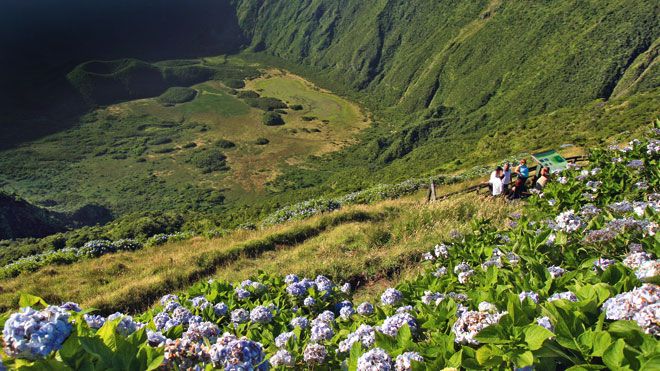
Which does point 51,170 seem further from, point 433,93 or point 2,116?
point 433,93

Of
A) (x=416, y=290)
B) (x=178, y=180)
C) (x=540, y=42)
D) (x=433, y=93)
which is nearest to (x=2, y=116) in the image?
(x=178, y=180)

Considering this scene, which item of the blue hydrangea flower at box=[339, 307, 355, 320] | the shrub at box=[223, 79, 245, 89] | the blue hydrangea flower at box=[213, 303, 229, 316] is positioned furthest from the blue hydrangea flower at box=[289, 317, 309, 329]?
the shrub at box=[223, 79, 245, 89]

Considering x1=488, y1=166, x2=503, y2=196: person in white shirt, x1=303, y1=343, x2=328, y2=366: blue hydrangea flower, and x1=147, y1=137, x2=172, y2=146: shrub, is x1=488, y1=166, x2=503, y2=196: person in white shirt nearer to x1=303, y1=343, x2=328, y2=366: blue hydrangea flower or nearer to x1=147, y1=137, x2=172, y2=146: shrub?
x1=303, y1=343, x2=328, y2=366: blue hydrangea flower

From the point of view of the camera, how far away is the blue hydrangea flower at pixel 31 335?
2230 mm

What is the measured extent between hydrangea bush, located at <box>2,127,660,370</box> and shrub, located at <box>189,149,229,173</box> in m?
112

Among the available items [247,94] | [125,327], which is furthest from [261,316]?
[247,94]

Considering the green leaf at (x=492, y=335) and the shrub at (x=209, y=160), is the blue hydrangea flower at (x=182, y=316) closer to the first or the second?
the green leaf at (x=492, y=335)

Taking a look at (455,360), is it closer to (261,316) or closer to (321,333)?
(321,333)

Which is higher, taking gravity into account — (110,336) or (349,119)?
(110,336)

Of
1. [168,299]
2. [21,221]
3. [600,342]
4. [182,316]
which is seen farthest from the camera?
[21,221]

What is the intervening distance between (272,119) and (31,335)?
150 m

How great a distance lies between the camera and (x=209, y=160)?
11825 cm

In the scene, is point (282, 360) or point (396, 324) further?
point (396, 324)

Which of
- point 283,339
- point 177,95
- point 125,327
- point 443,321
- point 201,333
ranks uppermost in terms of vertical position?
point 177,95
